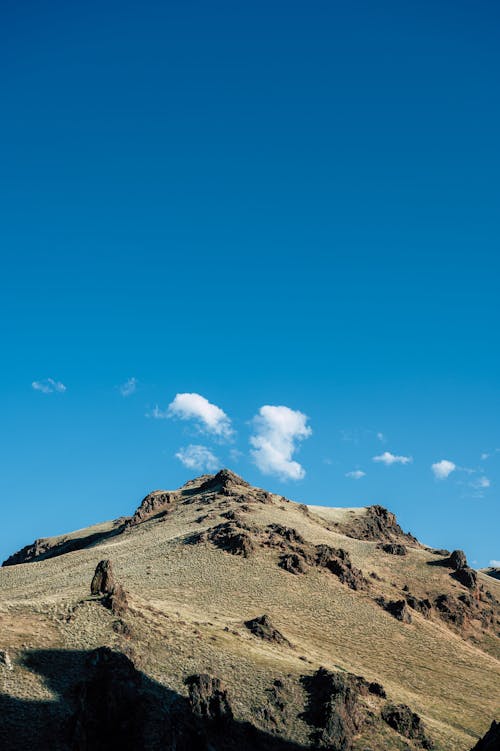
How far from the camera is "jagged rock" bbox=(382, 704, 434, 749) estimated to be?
38.9 m

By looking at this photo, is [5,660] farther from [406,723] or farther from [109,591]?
[406,723]

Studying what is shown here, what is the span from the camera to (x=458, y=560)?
97.0 metres

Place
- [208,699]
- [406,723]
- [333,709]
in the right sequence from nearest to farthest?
[208,699] < [333,709] < [406,723]

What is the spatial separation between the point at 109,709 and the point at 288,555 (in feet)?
155

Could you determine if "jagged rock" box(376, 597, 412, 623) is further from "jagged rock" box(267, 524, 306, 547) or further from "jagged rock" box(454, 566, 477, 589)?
"jagged rock" box(454, 566, 477, 589)

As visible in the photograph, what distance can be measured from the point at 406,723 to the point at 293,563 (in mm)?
35503

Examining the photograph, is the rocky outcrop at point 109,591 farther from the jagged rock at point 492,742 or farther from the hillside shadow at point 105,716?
the jagged rock at point 492,742

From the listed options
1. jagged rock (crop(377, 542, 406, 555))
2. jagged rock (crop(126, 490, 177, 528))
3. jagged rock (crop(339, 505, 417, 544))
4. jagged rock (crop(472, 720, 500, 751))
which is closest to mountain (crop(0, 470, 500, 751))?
jagged rock (crop(472, 720, 500, 751))

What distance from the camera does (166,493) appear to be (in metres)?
121

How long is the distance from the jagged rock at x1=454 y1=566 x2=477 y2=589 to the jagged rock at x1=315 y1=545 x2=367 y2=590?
2197 cm

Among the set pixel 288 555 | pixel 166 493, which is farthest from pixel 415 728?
pixel 166 493

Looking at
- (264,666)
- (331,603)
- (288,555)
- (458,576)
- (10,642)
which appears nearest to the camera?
(10,642)

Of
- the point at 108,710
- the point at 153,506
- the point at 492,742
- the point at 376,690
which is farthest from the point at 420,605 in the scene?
the point at 153,506

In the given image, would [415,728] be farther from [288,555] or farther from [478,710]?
[288,555]
